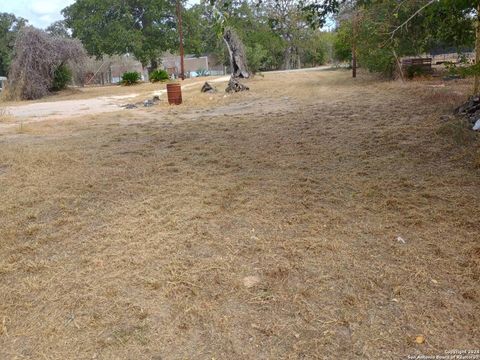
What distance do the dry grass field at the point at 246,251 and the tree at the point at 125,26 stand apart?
2615 centimetres

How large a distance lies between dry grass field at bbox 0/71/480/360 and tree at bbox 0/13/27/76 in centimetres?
3872

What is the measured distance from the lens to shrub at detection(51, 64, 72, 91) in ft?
69.1

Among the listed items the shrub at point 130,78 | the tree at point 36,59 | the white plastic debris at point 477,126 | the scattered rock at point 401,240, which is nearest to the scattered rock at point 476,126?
the white plastic debris at point 477,126

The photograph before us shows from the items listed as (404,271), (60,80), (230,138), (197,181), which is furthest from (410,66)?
(60,80)

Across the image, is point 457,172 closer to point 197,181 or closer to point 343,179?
point 343,179

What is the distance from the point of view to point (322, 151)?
509 centimetres

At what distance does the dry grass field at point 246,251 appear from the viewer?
194 cm

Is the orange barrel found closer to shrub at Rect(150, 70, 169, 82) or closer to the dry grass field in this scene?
the dry grass field

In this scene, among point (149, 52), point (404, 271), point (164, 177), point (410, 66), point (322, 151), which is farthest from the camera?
point (149, 52)

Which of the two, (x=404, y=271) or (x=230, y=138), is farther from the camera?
(x=230, y=138)

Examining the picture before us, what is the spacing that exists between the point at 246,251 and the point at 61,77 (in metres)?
21.6

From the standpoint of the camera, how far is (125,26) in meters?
29.8

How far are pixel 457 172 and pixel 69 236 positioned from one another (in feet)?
11.3

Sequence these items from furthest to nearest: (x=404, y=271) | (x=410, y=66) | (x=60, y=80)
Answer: (x=60, y=80)
(x=410, y=66)
(x=404, y=271)
